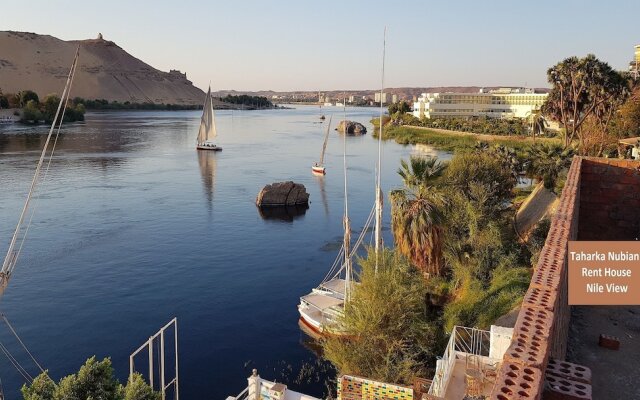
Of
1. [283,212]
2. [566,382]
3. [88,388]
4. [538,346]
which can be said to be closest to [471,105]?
[283,212]

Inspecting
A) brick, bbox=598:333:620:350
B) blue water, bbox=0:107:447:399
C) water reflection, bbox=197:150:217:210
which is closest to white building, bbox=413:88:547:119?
water reflection, bbox=197:150:217:210

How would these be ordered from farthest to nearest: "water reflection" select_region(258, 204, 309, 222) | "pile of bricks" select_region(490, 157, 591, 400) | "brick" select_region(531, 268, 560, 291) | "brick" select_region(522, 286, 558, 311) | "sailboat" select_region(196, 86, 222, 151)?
"sailboat" select_region(196, 86, 222, 151) < "water reflection" select_region(258, 204, 309, 222) < "brick" select_region(531, 268, 560, 291) < "brick" select_region(522, 286, 558, 311) < "pile of bricks" select_region(490, 157, 591, 400)

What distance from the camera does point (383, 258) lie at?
2145cm

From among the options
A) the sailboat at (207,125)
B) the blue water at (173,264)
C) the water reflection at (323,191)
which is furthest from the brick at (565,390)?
the sailboat at (207,125)

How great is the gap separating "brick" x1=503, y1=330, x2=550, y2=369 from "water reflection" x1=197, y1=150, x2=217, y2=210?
50.1 metres

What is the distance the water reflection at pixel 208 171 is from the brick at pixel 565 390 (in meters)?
49.9

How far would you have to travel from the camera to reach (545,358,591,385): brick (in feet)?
17.8

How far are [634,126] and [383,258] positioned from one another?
123ft

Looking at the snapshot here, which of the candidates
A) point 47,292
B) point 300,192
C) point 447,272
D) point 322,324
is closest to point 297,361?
point 322,324

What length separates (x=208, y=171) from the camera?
74.7 metres

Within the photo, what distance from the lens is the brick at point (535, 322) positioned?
5.20 meters

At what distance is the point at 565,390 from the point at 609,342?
13.4ft

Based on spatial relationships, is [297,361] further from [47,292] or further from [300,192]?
[300,192]

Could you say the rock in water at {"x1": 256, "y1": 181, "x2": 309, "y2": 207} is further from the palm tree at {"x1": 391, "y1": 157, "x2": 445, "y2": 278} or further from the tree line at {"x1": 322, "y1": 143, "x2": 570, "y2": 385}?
the palm tree at {"x1": 391, "y1": 157, "x2": 445, "y2": 278}
